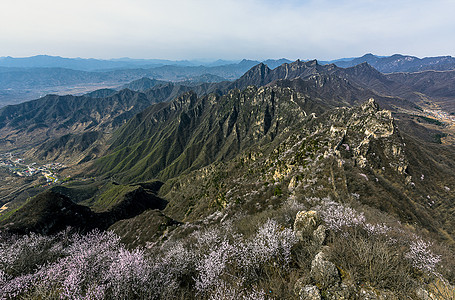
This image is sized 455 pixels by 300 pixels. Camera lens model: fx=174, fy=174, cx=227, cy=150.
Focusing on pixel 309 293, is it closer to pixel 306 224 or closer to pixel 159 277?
pixel 306 224

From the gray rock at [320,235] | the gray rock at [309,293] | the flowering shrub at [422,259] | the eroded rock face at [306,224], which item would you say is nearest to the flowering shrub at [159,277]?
the eroded rock face at [306,224]

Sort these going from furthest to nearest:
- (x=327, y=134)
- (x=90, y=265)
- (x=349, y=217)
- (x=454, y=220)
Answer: (x=327, y=134) → (x=454, y=220) → (x=90, y=265) → (x=349, y=217)

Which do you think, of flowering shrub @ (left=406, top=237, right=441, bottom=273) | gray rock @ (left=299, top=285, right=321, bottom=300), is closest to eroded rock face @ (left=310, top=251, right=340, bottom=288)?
gray rock @ (left=299, top=285, right=321, bottom=300)

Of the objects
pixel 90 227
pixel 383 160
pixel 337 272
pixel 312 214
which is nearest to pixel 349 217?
pixel 312 214

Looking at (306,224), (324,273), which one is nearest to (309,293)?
(324,273)

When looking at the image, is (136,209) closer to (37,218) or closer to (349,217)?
(37,218)

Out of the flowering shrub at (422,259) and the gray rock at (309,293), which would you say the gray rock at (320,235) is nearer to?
the gray rock at (309,293)
